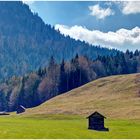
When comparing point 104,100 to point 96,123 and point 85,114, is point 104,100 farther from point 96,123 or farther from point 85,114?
point 96,123

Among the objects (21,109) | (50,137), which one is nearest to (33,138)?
(50,137)

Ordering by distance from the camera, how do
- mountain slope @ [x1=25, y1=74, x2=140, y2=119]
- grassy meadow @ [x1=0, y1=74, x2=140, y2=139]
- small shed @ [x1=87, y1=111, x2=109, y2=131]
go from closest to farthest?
grassy meadow @ [x1=0, y1=74, x2=140, y2=139], small shed @ [x1=87, y1=111, x2=109, y2=131], mountain slope @ [x1=25, y1=74, x2=140, y2=119]

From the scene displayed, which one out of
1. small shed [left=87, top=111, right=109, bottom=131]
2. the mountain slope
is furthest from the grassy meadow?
small shed [left=87, top=111, right=109, bottom=131]

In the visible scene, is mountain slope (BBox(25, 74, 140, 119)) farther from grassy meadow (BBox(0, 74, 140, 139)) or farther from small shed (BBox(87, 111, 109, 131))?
small shed (BBox(87, 111, 109, 131))

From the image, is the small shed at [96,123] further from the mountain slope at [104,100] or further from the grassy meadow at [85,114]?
the mountain slope at [104,100]

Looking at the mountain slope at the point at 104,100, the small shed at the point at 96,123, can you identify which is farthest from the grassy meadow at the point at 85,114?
the small shed at the point at 96,123

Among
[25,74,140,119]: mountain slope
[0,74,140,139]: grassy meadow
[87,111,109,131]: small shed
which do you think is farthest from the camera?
[25,74,140,119]: mountain slope

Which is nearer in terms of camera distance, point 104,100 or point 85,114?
point 85,114

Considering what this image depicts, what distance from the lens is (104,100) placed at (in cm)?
15062

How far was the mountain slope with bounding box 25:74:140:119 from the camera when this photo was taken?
424ft

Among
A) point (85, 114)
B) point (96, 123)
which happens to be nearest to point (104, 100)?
point (85, 114)

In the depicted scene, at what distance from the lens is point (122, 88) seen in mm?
164250

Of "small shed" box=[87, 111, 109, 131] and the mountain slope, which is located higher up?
the mountain slope

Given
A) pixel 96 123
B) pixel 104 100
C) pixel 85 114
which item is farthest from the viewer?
pixel 104 100
